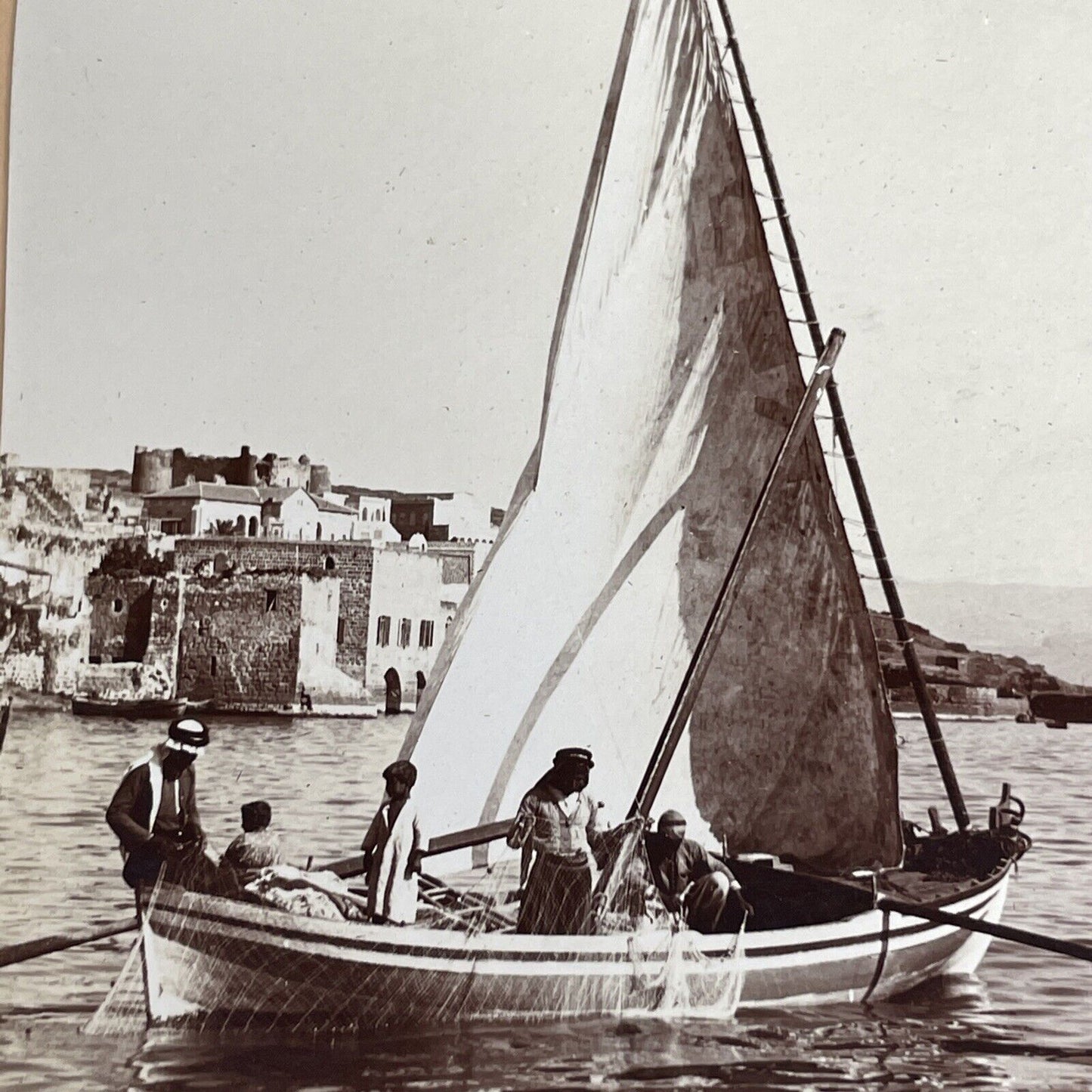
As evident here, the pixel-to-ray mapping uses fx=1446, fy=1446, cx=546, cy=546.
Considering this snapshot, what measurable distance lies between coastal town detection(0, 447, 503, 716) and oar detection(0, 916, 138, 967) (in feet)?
2.27

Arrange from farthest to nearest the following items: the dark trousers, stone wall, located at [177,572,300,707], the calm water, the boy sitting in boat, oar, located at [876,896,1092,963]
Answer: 1. stone wall, located at [177,572,300,707]
2. oar, located at [876,896,1092,963]
3. the boy sitting in boat
4. the dark trousers
5. the calm water

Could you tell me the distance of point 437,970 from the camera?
12.5ft

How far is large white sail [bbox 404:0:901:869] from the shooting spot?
429cm

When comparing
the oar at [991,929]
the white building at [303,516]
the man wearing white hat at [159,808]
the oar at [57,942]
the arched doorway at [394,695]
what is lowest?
the oar at [57,942]

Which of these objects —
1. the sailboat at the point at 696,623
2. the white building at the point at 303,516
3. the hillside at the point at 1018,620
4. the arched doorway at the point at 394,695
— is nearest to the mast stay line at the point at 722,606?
the sailboat at the point at 696,623

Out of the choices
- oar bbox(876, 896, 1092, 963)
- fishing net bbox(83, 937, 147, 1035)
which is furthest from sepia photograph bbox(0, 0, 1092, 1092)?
fishing net bbox(83, 937, 147, 1035)

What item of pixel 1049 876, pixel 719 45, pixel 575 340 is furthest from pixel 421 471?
pixel 1049 876

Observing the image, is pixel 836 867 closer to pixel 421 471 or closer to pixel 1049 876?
pixel 1049 876

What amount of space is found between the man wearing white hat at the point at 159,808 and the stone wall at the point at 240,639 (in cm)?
45

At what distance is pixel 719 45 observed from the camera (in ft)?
14.9

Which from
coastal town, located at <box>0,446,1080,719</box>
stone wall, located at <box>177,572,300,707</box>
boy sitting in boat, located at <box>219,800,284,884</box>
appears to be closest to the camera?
boy sitting in boat, located at <box>219,800,284,884</box>

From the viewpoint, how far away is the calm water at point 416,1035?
3678mm

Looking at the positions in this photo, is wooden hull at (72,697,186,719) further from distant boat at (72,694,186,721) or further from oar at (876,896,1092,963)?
oar at (876,896,1092,963)

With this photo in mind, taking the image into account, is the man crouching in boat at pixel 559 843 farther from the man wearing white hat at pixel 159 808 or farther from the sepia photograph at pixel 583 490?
the man wearing white hat at pixel 159 808
